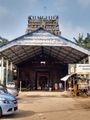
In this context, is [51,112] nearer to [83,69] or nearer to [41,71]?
[83,69]

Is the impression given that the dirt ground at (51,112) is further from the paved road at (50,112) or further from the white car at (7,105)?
the white car at (7,105)

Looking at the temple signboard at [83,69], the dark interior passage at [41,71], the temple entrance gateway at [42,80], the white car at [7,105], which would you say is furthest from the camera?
the temple entrance gateway at [42,80]

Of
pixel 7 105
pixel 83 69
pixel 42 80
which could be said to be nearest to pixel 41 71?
pixel 42 80

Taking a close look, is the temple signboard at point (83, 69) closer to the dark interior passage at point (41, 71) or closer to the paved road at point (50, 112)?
the paved road at point (50, 112)

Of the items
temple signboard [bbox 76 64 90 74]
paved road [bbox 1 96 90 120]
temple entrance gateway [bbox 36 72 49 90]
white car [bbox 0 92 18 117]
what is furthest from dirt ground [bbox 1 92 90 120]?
temple entrance gateway [bbox 36 72 49 90]

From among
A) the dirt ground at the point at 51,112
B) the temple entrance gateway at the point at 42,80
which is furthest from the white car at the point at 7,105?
the temple entrance gateway at the point at 42,80

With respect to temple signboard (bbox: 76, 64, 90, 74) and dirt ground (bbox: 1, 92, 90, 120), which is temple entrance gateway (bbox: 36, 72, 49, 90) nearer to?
temple signboard (bbox: 76, 64, 90, 74)

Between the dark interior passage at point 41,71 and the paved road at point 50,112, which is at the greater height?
the dark interior passage at point 41,71

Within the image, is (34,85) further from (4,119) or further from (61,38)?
(4,119)

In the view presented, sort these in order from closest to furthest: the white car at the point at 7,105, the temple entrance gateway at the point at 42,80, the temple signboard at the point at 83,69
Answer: the white car at the point at 7,105, the temple signboard at the point at 83,69, the temple entrance gateway at the point at 42,80

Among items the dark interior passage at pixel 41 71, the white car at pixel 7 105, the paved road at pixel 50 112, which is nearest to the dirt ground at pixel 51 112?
the paved road at pixel 50 112

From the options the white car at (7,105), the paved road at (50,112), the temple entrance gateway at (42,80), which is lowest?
the paved road at (50,112)

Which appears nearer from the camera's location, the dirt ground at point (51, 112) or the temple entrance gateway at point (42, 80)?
the dirt ground at point (51, 112)

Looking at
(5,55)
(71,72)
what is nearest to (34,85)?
(5,55)
